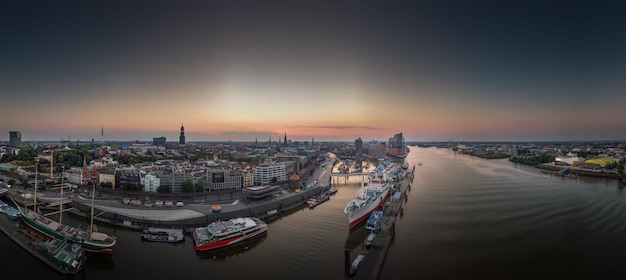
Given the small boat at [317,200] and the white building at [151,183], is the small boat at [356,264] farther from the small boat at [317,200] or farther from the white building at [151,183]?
the white building at [151,183]

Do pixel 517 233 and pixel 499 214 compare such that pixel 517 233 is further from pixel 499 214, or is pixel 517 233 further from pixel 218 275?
pixel 218 275

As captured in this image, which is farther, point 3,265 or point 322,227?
point 322,227

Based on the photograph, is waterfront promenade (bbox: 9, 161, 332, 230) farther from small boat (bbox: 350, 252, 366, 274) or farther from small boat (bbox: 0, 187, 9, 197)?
small boat (bbox: 350, 252, 366, 274)

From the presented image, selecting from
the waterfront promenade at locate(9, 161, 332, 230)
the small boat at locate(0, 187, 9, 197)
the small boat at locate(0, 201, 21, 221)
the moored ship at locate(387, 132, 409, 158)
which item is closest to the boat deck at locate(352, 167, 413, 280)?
the waterfront promenade at locate(9, 161, 332, 230)

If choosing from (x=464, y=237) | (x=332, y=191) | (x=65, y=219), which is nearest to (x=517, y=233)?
(x=464, y=237)

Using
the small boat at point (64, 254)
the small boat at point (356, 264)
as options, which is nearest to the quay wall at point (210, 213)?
the small boat at point (64, 254)
